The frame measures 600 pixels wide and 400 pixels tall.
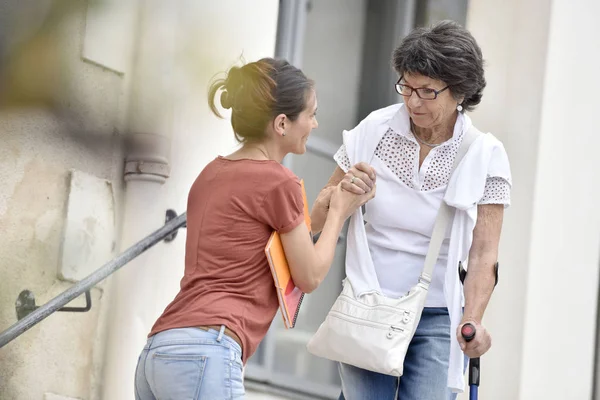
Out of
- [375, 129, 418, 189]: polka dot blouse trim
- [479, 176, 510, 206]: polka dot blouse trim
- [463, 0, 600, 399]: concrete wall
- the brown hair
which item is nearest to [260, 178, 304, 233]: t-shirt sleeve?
the brown hair

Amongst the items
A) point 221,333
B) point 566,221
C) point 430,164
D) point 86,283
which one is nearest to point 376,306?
point 430,164

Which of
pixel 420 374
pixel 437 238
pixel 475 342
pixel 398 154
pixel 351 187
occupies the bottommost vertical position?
pixel 420 374

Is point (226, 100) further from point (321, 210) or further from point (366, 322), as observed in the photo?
point (366, 322)

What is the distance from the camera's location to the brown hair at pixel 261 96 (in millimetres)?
2398


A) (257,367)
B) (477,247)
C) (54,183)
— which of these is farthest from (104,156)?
(257,367)

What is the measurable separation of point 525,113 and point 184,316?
12.0 ft

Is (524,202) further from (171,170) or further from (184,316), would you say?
(184,316)

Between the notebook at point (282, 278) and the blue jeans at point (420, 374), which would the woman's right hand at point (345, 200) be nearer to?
the notebook at point (282, 278)

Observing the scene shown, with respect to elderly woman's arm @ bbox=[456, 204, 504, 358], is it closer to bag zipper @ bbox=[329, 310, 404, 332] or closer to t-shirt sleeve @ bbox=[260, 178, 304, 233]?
bag zipper @ bbox=[329, 310, 404, 332]

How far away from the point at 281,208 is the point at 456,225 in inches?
26.6

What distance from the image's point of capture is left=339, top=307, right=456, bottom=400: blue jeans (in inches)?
109

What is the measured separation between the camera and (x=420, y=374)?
2779 millimetres

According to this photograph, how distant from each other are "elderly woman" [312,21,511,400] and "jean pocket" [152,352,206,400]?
74 cm

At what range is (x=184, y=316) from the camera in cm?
226
